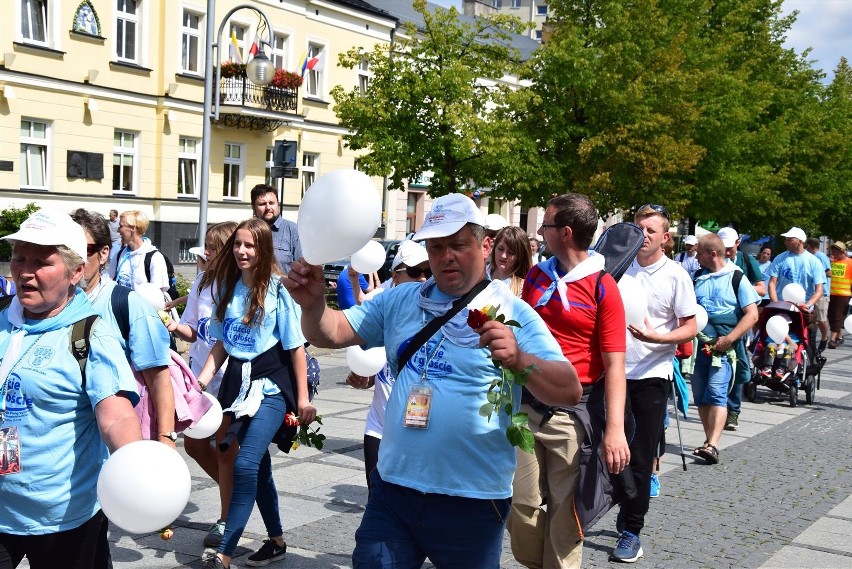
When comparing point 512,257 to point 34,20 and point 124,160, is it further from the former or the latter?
point 124,160

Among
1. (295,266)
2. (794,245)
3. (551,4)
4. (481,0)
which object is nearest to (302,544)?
(295,266)

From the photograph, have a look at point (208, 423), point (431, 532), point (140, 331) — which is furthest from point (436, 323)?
point (208, 423)

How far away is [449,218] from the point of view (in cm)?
374

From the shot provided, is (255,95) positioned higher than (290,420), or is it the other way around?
(255,95)

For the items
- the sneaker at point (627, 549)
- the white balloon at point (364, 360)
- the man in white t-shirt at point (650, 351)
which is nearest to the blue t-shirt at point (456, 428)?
the white balloon at point (364, 360)

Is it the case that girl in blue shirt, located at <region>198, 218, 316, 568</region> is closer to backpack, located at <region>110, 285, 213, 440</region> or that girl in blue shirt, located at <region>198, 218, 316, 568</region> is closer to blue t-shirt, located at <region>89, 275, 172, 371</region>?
backpack, located at <region>110, 285, 213, 440</region>

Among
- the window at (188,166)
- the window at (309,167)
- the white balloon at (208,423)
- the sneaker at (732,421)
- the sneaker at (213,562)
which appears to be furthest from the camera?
the window at (309,167)

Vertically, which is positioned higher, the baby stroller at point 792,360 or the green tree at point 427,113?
the green tree at point 427,113

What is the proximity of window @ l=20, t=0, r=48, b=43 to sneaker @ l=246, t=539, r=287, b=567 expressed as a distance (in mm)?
25029

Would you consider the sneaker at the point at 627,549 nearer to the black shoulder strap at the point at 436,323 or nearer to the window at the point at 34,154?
the black shoulder strap at the point at 436,323

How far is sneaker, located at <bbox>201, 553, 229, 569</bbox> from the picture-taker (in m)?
5.40

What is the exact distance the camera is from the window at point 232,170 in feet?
116

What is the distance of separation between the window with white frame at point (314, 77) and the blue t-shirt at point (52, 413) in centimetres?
3523

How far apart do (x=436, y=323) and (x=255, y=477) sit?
210cm
